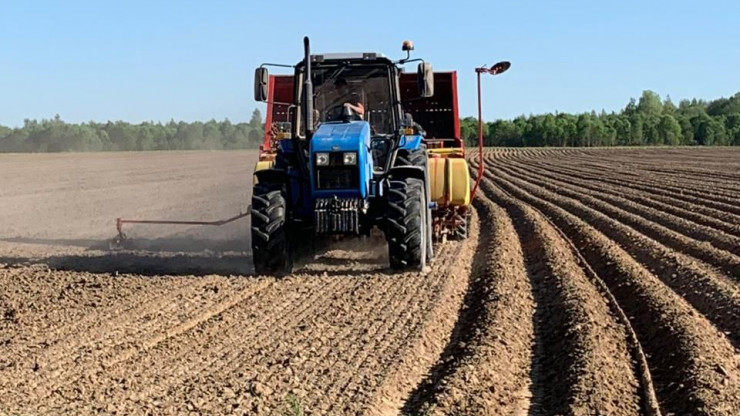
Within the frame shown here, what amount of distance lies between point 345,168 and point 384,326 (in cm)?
268

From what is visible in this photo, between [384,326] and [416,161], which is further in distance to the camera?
[416,161]

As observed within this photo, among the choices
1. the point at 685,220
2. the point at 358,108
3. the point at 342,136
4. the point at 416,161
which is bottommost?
the point at 685,220

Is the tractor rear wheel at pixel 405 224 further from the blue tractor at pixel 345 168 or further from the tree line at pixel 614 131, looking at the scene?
the tree line at pixel 614 131

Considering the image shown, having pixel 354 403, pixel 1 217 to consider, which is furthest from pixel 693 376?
pixel 1 217

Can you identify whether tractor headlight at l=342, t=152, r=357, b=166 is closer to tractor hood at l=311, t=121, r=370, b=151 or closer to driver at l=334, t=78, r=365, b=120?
tractor hood at l=311, t=121, r=370, b=151

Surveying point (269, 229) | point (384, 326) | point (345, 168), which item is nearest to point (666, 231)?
point (345, 168)

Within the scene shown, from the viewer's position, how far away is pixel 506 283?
9.16m

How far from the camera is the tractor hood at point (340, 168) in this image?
30.8ft

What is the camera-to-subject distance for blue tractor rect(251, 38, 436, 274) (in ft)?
31.3

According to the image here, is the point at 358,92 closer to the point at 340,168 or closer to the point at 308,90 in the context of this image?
the point at 308,90

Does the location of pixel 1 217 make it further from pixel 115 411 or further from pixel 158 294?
pixel 115 411

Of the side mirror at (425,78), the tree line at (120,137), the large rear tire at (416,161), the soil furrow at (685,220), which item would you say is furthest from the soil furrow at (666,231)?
the tree line at (120,137)

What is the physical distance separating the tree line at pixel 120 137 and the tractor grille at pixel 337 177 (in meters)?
67.5

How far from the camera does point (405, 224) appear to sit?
9578mm
